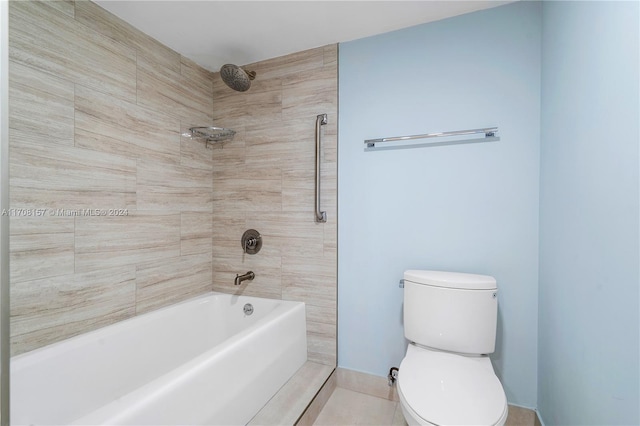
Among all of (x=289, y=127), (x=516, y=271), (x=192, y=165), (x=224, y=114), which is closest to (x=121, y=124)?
(x=192, y=165)

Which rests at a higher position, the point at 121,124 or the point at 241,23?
the point at 241,23

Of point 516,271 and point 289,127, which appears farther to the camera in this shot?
point 289,127

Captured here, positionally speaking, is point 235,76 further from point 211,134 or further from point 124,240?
point 124,240

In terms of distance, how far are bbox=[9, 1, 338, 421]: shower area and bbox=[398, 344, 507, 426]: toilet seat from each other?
69cm

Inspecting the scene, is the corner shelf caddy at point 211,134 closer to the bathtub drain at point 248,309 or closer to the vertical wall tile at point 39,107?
the vertical wall tile at point 39,107

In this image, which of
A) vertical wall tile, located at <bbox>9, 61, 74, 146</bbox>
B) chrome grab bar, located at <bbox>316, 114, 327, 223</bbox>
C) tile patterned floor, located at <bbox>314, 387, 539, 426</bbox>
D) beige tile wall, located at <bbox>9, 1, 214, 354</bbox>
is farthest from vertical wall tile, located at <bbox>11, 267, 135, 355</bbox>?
tile patterned floor, located at <bbox>314, 387, 539, 426</bbox>

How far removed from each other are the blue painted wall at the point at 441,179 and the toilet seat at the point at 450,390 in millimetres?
397

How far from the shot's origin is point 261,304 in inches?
79.3

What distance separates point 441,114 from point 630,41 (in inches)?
35.6

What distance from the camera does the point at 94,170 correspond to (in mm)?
1490

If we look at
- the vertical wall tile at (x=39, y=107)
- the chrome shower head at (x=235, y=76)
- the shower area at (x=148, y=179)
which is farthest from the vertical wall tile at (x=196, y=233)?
the chrome shower head at (x=235, y=76)

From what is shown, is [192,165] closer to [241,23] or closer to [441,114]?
[241,23]

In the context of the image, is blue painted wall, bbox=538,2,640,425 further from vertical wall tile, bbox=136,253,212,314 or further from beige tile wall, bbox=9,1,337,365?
vertical wall tile, bbox=136,253,212,314

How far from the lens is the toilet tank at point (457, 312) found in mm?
1426
